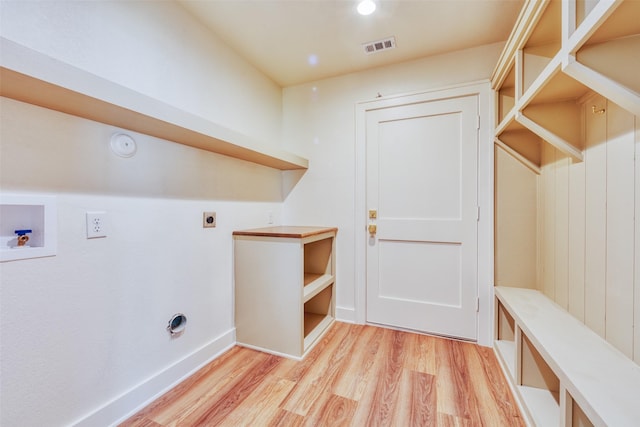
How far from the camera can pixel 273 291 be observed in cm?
184

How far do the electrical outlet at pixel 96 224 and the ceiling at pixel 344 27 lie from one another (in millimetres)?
1323

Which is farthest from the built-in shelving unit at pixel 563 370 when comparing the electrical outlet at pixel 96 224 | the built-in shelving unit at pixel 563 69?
the electrical outlet at pixel 96 224

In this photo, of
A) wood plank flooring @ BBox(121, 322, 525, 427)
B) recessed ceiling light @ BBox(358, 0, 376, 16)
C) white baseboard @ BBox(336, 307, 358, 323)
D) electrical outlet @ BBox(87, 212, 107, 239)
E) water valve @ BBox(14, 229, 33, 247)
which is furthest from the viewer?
white baseboard @ BBox(336, 307, 358, 323)

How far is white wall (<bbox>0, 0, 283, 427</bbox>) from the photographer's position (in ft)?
3.20

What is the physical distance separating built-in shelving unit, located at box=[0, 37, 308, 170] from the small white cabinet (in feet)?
2.37

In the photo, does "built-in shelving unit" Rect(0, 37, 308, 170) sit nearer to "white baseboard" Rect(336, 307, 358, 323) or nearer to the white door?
the white door

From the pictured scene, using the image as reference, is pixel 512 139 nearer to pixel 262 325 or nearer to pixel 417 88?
pixel 417 88

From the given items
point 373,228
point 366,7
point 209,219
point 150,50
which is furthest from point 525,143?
point 150,50

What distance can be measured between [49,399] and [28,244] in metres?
0.63

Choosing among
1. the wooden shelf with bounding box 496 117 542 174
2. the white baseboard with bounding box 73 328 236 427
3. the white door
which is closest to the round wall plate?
the white baseboard with bounding box 73 328 236 427

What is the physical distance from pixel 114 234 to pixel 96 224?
0.09 m

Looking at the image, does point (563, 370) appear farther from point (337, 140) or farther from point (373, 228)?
point (337, 140)

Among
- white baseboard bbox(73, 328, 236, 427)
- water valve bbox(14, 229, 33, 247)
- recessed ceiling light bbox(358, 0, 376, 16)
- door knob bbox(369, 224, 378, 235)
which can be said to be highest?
recessed ceiling light bbox(358, 0, 376, 16)

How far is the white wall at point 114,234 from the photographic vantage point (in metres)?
0.98
